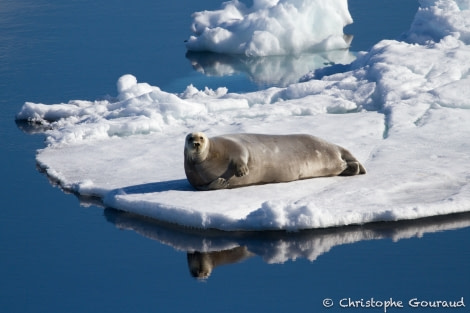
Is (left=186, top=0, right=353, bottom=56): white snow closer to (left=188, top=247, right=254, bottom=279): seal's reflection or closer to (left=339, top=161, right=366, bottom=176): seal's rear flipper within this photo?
(left=339, top=161, right=366, bottom=176): seal's rear flipper

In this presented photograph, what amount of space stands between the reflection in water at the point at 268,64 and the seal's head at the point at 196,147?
491 cm

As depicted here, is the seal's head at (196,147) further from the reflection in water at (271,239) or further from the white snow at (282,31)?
the white snow at (282,31)

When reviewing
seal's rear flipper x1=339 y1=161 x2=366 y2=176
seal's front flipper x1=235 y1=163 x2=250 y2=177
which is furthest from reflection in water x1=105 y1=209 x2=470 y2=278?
seal's rear flipper x1=339 y1=161 x2=366 y2=176

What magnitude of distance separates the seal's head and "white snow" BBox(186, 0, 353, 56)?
242 inches

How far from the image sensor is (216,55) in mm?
14555

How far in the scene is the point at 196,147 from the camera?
811 centimetres

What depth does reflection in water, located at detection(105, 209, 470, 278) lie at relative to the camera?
715 centimetres

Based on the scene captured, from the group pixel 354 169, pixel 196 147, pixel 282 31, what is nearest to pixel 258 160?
pixel 196 147

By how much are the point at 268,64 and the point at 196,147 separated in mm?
5975

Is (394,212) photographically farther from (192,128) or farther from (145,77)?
(145,77)

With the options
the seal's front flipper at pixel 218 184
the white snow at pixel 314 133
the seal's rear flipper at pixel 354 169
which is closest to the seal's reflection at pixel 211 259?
the white snow at pixel 314 133

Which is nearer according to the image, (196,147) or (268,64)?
(196,147)

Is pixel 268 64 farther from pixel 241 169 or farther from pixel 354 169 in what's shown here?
pixel 241 169

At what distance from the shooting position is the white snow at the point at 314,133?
25.4 ft
